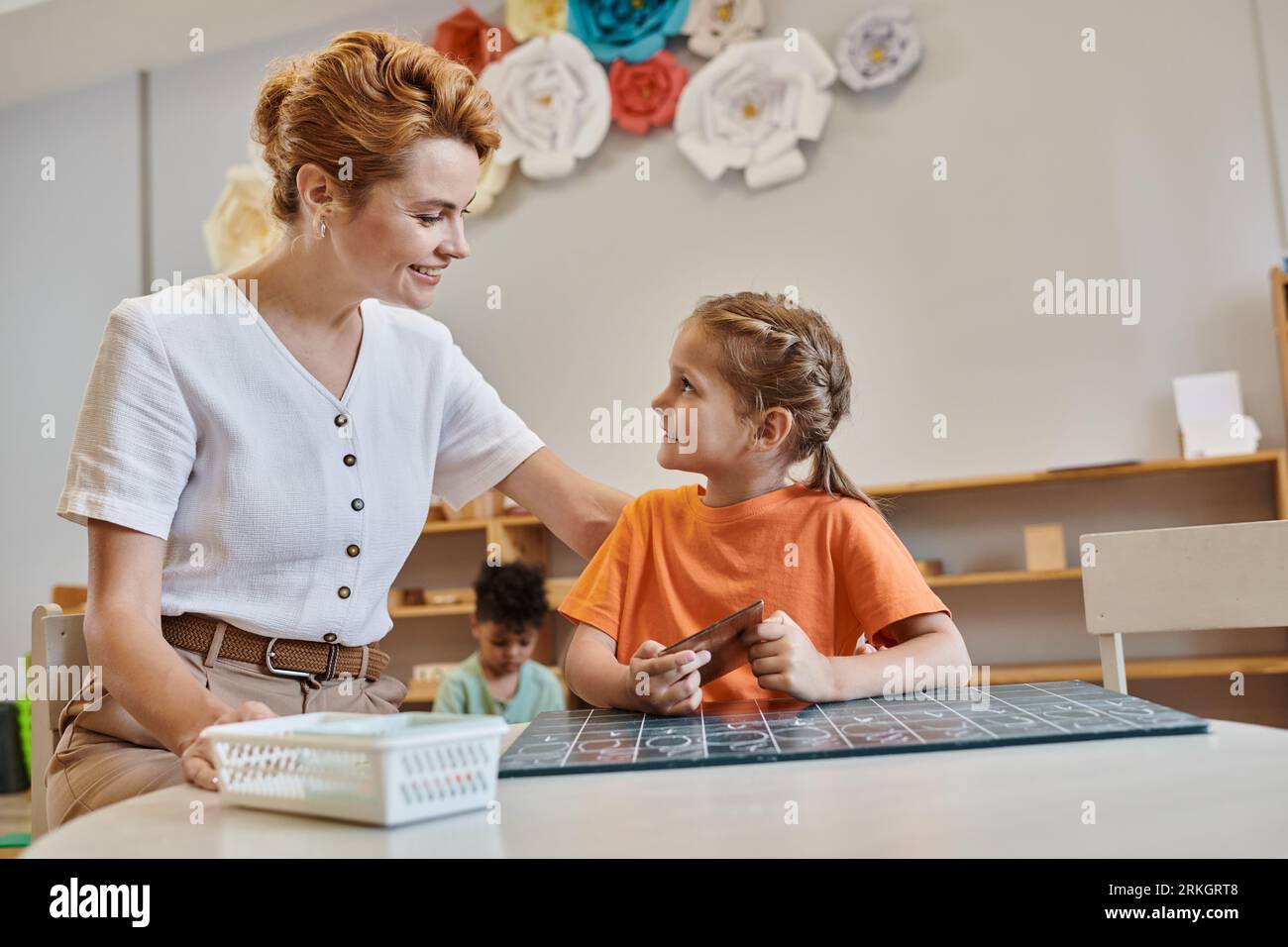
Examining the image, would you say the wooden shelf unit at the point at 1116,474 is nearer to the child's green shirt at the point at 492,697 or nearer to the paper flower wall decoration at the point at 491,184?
the child's green shirt at the point at 492,697

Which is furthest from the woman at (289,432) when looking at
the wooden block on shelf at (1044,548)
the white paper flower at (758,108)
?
the white paper flower at (758,108)

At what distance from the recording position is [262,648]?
122cm

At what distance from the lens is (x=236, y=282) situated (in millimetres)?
1362

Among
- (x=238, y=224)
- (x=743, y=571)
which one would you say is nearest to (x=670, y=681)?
(x=743, y=571)

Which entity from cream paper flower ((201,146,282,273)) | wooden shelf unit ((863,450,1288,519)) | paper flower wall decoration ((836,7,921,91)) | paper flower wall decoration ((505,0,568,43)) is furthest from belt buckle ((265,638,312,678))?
cream paper flower ((201,146,282,273))

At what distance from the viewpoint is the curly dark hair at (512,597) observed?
3.45m

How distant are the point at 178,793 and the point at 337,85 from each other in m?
0.87

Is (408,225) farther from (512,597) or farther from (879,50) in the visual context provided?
(879,50)

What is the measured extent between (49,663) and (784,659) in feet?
2.55

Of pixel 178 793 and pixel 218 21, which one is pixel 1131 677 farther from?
pixel 218 21

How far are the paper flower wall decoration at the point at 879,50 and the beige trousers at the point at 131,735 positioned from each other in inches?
139

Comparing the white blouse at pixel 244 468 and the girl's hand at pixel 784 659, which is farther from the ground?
the white blouse at pixel 244 468

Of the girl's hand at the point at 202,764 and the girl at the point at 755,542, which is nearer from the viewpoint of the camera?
the girl's hand at the point at 202,764
